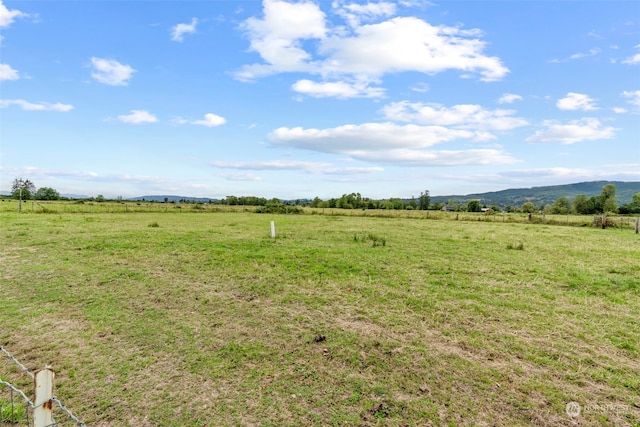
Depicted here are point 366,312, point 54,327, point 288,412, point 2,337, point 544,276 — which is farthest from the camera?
point 544,276

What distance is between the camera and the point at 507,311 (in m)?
6.02

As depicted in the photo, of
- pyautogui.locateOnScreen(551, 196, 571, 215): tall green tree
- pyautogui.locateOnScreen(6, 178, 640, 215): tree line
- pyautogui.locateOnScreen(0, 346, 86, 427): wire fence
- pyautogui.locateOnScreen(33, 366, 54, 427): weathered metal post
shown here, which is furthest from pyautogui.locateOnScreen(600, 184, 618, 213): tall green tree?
pyautogui.locateOnScreen(33, 366, 54, 427): weathered metal post

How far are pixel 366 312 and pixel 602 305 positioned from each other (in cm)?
495

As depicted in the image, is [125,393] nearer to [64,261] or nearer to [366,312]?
[366,312]

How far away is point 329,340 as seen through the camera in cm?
487

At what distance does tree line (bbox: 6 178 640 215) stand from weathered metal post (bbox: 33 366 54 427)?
41314mm

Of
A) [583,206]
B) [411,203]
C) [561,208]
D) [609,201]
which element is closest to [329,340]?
[609,201]

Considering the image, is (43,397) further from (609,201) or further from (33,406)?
(609,201)

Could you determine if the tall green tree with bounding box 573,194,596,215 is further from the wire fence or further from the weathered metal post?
the weathered metal post

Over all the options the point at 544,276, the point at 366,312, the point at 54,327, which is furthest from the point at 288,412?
the point at 544,276

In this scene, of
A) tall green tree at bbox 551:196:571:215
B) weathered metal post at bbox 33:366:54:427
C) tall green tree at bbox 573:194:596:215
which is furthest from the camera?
tall green tree at bbox 551:196:571:215

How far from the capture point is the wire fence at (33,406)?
2.01 meters

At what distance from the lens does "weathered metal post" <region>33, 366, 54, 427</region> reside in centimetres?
199

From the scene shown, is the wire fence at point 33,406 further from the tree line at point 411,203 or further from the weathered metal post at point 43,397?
the tree line at point 411,203
